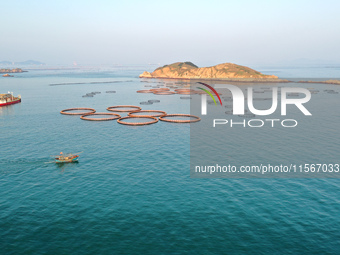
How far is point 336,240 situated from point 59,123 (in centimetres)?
13075

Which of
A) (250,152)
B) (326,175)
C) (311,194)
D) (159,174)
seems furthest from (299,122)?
(159,174)

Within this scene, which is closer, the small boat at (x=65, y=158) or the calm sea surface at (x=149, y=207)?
the calm sea surface at (x=149, y=207)

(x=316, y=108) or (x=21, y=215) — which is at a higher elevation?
(x=316, y=108)

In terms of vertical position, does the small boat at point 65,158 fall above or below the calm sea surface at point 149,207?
above

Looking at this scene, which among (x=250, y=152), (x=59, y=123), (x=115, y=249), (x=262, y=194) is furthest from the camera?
(x=59, y=123)

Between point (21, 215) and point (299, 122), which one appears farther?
point (299, 122)

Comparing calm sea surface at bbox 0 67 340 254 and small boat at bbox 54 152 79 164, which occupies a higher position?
small boat at bbox 54 152 79 164

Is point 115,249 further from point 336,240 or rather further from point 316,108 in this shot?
point 316,108

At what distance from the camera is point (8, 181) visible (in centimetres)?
7300

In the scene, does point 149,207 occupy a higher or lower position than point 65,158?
lower

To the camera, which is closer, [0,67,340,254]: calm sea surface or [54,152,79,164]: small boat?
[0,67,340,254]: calm sea surface

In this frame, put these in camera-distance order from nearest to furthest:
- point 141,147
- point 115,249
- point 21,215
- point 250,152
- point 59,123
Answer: point 115,249, point 21,215, point 250,152, point 141,147, point 59,123

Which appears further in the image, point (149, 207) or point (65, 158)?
point (65, 158)

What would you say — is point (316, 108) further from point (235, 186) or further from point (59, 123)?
point (59, 123)
